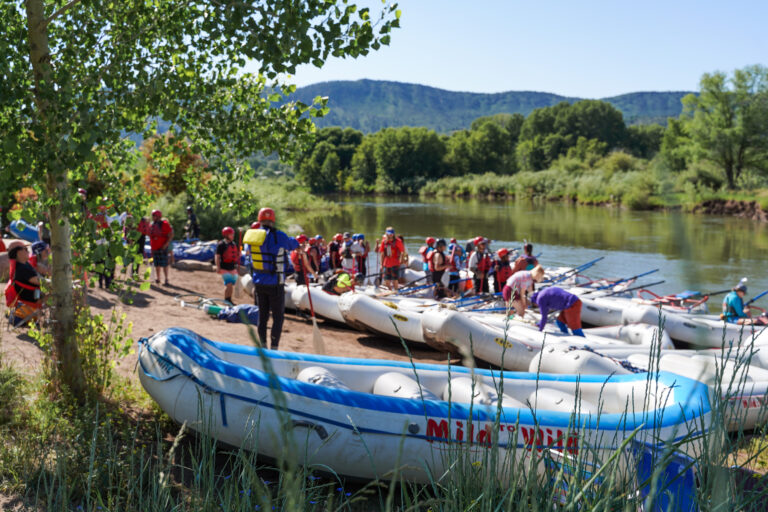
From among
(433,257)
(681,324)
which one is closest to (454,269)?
(433,257)

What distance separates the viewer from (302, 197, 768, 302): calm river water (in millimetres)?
19469

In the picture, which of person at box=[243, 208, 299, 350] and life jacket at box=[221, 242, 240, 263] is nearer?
person at box=[243, 208, 299, 350]

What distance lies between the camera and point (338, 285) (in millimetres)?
11312

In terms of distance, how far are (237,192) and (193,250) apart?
37.0ft

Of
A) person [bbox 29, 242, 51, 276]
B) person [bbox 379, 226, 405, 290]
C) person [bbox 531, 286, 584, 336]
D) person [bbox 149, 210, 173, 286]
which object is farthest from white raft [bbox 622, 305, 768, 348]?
person [bbox 149, 210, 173, 286]

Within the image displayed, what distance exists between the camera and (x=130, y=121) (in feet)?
14.2

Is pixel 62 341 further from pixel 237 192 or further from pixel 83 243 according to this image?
pixel 237 192

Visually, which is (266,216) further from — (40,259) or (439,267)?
(439,267)

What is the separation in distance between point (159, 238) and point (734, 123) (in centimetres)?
4230

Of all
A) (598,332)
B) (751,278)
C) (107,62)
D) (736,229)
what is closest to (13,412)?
(107,62)

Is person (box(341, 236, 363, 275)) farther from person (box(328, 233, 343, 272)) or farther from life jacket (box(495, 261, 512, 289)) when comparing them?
life jacket (box(495, 261, 512, 289))

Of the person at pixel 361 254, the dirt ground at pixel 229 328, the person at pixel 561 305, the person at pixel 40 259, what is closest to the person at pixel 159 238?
the dirt ground at pixel 229 328

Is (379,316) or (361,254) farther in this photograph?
(361,254)

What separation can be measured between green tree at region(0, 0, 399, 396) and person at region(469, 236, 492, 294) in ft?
26.2
